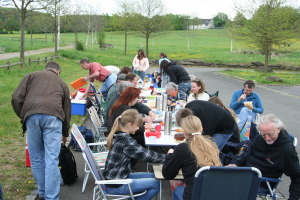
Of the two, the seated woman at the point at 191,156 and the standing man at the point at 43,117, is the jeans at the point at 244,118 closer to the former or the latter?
the seated woman at the point at 191,156

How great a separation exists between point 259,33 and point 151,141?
74.1 feet

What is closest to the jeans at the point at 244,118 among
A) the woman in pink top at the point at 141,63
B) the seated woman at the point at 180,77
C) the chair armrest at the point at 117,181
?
the chair armrest at the point at 117,181

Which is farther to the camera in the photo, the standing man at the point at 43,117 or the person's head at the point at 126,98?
the person's head at the point at 126,98

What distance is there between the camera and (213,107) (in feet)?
15.6

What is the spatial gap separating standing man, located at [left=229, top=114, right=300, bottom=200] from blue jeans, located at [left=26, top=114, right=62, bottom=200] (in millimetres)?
2371

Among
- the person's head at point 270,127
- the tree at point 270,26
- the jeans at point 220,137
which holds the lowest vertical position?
the jeans at point 220,137

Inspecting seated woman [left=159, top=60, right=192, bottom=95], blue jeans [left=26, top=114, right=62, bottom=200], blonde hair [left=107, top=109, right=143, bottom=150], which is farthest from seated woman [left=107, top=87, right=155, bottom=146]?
seated woman [left=159, top=60, right=192, bottom=95]

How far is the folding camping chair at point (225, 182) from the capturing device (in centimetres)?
293

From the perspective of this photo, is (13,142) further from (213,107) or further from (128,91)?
(213,107)

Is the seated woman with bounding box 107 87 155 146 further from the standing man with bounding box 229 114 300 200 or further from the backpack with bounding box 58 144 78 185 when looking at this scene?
the standing man with bounding box 229 114 300 200

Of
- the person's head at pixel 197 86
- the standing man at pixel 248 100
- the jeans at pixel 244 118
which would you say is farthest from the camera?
the standing man at pixel 248 100

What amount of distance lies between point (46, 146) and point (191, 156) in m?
1.86

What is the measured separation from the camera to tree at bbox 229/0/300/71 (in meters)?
24.7

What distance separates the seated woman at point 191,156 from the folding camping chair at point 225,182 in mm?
272
